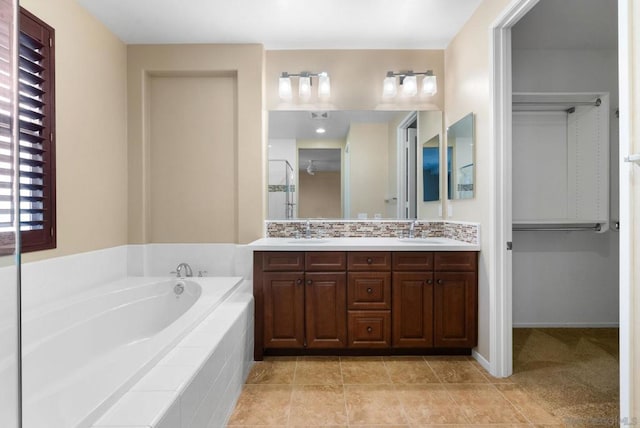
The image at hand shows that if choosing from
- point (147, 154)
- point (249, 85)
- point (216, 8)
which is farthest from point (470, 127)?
point (147, 154)

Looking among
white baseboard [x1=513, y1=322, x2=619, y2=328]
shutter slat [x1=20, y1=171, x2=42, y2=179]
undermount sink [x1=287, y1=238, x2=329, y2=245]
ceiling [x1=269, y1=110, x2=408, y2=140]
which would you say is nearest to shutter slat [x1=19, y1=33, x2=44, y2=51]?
shutter slat [x1=20, y1=171, x2=42, y2=179]

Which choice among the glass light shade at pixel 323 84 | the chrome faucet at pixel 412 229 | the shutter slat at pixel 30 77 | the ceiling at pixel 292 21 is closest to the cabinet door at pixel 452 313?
the chrome faucet at pixel 412 229

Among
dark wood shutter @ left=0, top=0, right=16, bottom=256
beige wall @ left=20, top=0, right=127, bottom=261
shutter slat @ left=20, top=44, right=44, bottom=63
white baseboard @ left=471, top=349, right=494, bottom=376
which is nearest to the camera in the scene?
dark wood shutter @ left=0, top=0, right=16, bottom=256

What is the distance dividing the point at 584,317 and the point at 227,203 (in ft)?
11.0

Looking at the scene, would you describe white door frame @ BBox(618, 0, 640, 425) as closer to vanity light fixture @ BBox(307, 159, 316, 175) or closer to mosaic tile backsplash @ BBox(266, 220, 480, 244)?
mosaic tile backsplash @ BBox(266, 220, 480, 244)

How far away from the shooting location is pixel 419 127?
2.93 m

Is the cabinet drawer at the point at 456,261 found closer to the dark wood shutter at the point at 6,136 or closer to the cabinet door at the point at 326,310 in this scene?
the cabinet door at the point at 326,310

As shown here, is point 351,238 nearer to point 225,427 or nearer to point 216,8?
point 225,427

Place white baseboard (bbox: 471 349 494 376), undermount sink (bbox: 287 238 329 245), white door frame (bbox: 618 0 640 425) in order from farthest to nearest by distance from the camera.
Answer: undermount sink (bbox: 287 238 329 245) → white baseboard (bbox: 471 349 494 376) → white door frame (bbox: 618 0 640 425)

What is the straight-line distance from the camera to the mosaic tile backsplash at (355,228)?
2.89m

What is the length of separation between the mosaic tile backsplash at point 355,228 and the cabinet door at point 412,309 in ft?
2.05

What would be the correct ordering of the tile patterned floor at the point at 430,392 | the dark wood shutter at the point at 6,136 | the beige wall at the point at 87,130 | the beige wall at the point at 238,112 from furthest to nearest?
the beige wall at the point at 238,112 < the beige wall at the point at 87,130 < the tile patterned floor at the point at 430,392 < the dark wood shutter at the point at 6,136

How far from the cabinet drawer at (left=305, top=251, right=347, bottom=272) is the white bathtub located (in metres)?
0.61

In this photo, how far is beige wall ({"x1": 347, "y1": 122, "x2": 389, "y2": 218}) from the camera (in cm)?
295
